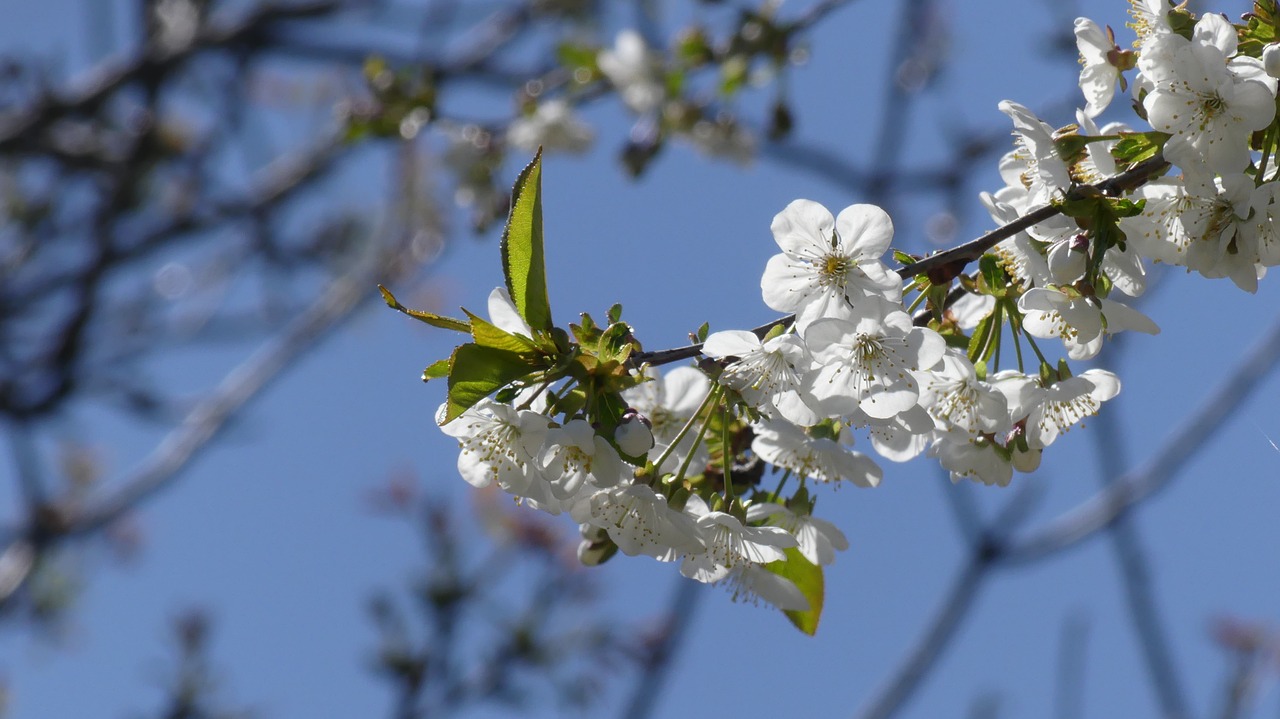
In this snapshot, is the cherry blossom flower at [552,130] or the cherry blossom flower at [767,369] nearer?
the cherry blossom flower at [767,369]

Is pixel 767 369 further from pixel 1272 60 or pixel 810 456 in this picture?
pixel 1272 60

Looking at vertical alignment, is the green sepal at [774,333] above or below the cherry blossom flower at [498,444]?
above

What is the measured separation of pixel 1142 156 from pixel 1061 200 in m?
0.15

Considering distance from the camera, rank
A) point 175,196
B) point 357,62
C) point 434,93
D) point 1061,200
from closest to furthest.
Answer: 1. point 1061,200
2. point 434,93
3. point 357,62
4. point 175,196

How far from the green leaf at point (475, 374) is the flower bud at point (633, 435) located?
0.39 feet

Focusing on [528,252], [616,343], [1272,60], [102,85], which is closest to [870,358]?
[616,343]

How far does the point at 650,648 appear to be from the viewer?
4.18 meters

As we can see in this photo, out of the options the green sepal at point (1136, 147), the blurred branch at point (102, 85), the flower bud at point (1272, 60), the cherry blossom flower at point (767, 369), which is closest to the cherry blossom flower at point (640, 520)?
the cherry blossom flower at point (767, 369)

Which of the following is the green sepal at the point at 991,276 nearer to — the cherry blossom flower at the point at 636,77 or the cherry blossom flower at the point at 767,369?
the cherry blossom flower at the point at 767,369

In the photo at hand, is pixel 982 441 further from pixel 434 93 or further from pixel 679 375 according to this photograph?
pixel 434 93

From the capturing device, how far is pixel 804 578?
1.33m

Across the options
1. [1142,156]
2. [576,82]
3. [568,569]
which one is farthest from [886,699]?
[1142,156]

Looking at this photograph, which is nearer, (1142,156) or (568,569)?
(1142,156)

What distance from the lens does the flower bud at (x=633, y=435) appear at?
1.04m
